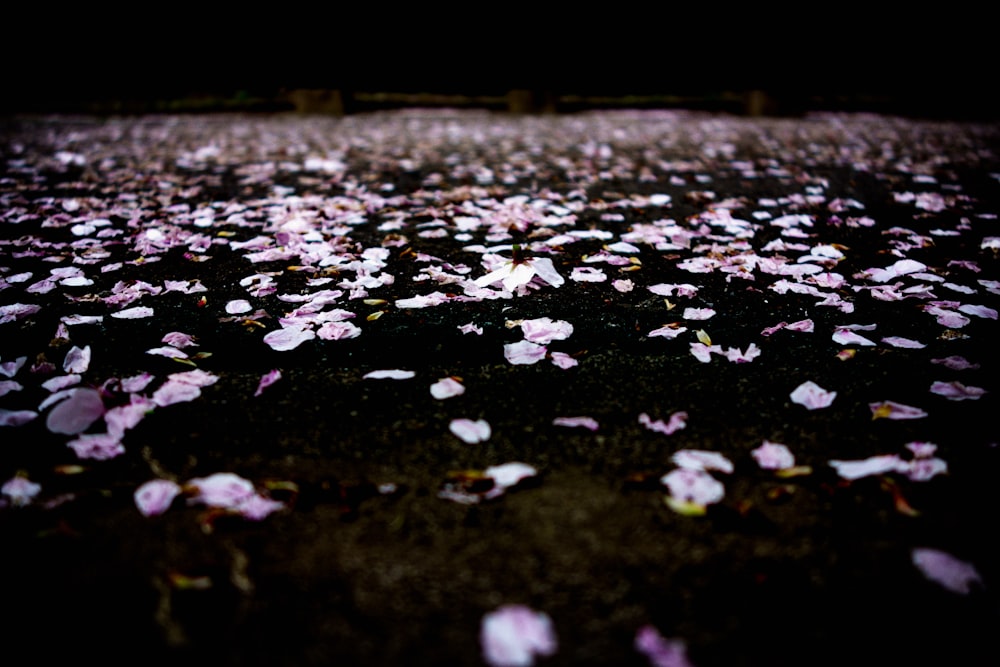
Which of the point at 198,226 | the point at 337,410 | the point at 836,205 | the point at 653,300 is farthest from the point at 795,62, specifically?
the point at 337,410

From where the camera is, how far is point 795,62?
10508 mm

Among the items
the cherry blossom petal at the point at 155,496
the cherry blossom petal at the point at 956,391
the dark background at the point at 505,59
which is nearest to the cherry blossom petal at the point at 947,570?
the cherry blossom petal at the point at 956,391

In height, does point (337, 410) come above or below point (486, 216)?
below

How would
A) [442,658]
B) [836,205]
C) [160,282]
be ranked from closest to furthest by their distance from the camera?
[442,658], [160,282], [836,205]

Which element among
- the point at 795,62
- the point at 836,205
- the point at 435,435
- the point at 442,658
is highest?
the point at 795,62

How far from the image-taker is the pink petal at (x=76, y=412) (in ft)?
4.68

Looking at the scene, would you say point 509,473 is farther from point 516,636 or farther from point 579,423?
point 516,636

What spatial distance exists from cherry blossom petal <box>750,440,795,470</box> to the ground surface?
23mm

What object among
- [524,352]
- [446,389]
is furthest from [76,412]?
[524,352]

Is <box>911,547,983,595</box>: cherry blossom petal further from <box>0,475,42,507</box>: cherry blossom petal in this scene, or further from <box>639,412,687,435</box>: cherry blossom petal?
<box>0,475,42,507</box>: cherry blossom petal

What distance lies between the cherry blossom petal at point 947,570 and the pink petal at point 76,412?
2.15m

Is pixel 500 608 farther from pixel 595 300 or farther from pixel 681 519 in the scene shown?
pixel 595 300

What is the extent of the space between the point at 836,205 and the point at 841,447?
10.4 feet

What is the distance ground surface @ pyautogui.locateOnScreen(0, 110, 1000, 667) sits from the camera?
96 centimetres
